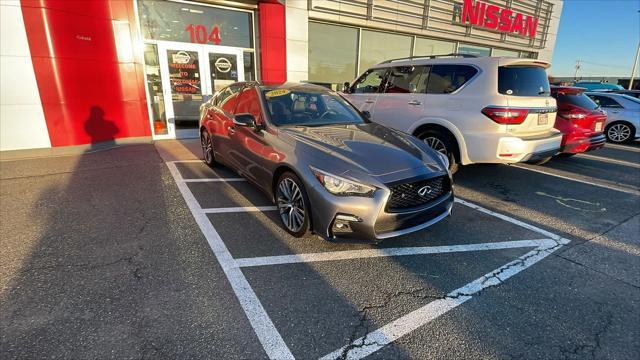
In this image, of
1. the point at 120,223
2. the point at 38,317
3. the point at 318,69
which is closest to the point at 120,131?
the point at 120,223

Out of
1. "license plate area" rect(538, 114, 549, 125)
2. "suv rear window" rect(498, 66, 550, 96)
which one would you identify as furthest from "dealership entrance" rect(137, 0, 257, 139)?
"license plate area" rect(538, 114, 549, 125)

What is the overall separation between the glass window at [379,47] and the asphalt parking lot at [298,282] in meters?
8.24

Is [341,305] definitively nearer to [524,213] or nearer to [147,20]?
[524,213]

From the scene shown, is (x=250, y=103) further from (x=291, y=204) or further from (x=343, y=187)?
(x=343, y=187)

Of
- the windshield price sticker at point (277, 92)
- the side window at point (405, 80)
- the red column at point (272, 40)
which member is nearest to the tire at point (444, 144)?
the side window at point (405, 80)

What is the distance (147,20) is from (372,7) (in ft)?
22.3

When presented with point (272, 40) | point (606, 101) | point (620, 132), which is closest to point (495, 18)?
point (606, 101)

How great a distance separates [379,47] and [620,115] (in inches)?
311

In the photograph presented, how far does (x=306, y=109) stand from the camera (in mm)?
4301

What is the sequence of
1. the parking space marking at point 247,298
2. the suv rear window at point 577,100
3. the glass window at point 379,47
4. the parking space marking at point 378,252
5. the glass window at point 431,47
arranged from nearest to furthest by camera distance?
the parking space marking at point 247,298 < the parking space marking at point 378,252 < the suv rear window at point 577,100 < the glass window at point 379,47 < the glass window at point 431,47

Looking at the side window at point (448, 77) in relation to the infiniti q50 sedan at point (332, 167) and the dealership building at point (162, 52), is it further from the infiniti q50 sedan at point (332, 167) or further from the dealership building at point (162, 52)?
the dealership building at point (162, 52)

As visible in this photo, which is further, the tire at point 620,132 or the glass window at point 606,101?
the glass window at point 606,101

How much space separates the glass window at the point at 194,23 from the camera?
8.00 metres

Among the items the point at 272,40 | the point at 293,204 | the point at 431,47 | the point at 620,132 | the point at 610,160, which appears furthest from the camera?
the point at 431,47
